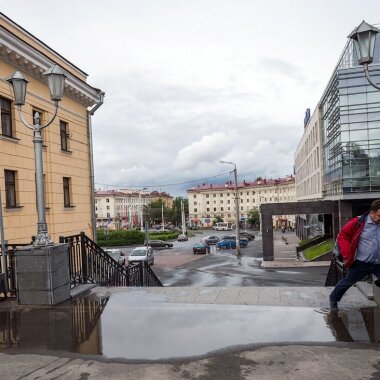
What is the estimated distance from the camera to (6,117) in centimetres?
1438

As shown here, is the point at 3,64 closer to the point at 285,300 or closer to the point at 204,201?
the point at 285,300

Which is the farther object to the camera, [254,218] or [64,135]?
[254,218]

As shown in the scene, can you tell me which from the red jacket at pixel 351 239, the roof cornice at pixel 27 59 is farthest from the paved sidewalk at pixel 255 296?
the roof cornice at pixel 27 59

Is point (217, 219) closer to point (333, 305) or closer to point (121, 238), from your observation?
point (121, 238)

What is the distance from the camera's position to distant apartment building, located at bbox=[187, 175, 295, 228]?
12834cm

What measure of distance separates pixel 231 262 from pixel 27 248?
30557mm

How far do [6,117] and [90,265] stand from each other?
820cm

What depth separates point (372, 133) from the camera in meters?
32.2

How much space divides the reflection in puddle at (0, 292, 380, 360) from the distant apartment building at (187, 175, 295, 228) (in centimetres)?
12045

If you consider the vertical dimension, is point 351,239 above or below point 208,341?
above

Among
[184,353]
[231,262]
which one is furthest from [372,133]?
[184,353]

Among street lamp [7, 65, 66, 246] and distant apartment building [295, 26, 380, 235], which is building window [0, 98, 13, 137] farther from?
distant apartment building [295, 26, 380, 235]

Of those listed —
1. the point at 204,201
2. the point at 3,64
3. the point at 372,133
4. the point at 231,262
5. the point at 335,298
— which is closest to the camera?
the point at 335,298

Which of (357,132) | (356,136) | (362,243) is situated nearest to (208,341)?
(362,243)
